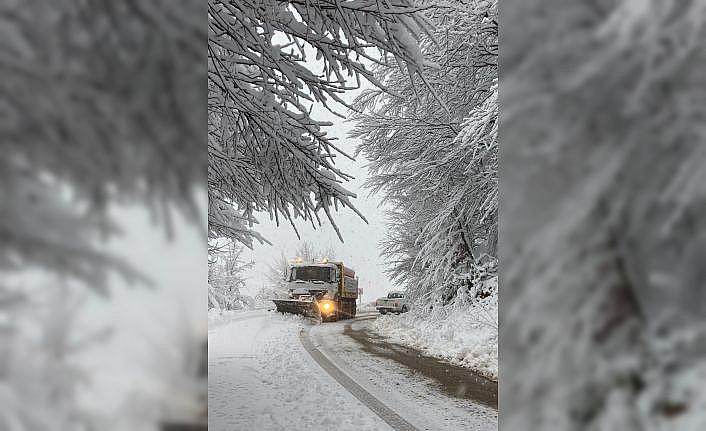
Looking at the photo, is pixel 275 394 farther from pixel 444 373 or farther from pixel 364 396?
pixel 444 373

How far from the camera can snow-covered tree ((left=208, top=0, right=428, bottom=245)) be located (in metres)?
2.64

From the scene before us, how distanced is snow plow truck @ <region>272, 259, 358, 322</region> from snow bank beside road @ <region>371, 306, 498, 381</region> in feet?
12.6

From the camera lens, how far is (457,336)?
1002 centimetres

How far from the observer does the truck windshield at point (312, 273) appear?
58.5 ft

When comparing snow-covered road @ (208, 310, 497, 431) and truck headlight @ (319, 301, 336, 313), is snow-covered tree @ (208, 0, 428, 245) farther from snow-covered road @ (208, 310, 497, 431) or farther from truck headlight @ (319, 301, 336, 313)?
truck headlight @ (319, 301, 336, 313)

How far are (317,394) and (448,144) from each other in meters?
4.57
